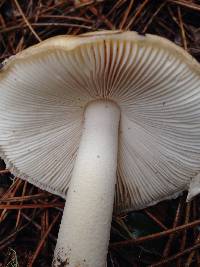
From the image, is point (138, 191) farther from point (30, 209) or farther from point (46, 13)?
point (46, 13)

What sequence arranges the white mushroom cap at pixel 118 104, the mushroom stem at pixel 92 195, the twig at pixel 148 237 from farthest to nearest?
the twig at pixel 148 237 → the mushroom stem at pixel 92 195 → the white mushroom cap at pixel 118 104

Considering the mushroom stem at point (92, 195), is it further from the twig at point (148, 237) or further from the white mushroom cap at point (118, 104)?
the twig at point (148, 237)

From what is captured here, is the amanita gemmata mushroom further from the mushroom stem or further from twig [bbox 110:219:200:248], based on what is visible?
twig [bbox 110:219:200:248]

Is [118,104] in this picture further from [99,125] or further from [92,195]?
[92,195]

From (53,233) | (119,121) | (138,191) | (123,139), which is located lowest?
(53,233)

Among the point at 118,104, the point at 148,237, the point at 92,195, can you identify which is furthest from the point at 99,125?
the point at 148,237

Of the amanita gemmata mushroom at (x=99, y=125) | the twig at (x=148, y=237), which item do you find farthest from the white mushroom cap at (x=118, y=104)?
the twig at (x=148, y=237)

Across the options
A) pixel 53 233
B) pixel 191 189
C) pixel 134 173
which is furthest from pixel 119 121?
pixel 53 233

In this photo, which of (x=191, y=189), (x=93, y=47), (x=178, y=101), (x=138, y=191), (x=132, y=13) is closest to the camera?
(x=93, y=47)
